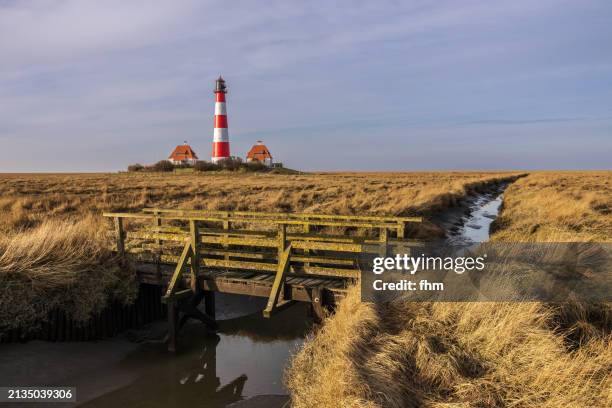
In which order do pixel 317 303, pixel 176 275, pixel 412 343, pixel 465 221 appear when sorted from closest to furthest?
1. pixel 412 343
2. pixel 317 303
3. pixel 176 275
4. pixel 465 221

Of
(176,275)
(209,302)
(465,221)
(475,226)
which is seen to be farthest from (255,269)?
(465,221)

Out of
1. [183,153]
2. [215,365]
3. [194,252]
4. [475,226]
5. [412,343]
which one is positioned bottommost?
[215,365]

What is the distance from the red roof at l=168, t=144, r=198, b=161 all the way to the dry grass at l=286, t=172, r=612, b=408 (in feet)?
258

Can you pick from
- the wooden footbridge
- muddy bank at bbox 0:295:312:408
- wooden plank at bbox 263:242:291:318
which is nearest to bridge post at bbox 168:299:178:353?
the wooden footbridge

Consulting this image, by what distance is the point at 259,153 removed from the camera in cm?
8381

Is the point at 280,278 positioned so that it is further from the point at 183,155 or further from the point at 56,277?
the point at 183,155

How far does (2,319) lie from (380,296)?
699 centimetres

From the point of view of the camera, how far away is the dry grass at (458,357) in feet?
17.4

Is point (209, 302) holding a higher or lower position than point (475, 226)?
lower

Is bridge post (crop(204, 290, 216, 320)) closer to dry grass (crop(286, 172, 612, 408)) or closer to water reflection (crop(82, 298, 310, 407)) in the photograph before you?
water reflection (crop(82, 298, 310, 407))

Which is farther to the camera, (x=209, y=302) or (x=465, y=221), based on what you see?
(x=465, y=221)

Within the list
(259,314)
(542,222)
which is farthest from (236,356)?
(542,222)

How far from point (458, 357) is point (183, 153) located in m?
82.1

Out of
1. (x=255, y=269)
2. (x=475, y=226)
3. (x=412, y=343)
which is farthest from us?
(x=475, y=226)
